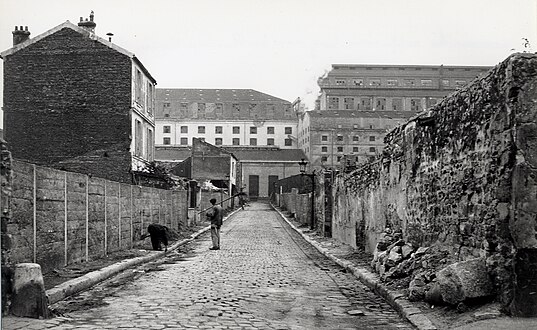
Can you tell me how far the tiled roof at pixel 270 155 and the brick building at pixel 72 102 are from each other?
55.0 metres

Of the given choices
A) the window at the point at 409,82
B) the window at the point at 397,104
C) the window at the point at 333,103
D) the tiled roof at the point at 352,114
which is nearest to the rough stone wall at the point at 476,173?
the tiled roof at the point at 352,114

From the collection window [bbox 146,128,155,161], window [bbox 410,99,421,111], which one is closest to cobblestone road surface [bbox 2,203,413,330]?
window [bbox 146,128,155,161]

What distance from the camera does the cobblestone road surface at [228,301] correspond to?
6922 millimetres

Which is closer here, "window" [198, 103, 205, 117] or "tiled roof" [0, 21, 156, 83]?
"tiled roof" [0, 21, 156, 83]

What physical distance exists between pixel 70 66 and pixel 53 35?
70.3 inches

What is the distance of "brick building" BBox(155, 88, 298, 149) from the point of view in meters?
98.0

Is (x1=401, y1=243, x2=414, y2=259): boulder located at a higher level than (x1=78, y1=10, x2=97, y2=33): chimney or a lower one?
lower

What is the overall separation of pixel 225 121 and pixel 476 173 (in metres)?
92.2

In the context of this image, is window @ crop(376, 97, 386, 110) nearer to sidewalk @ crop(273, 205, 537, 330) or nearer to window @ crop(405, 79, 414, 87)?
window @ crop(405, 79, 414, 87)

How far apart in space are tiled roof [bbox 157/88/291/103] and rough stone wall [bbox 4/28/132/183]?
69.9m

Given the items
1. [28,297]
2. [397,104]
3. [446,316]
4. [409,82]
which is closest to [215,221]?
[28,297]

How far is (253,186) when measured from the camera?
87.0m

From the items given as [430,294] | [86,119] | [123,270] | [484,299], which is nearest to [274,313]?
[430,294]

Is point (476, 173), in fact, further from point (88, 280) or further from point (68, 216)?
point (68, 216)
